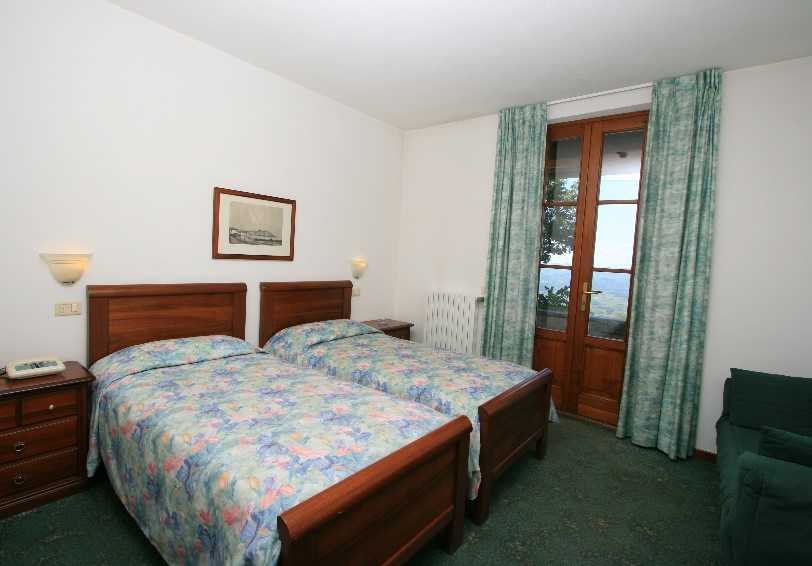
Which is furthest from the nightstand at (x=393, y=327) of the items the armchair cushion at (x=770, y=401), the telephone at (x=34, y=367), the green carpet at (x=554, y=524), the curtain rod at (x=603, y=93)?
the armchair cushion at (x=770, y=401)

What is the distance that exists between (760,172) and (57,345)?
179 inches

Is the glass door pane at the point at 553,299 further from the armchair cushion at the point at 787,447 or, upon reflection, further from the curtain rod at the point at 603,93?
the armchair cushion at the point at 787,447

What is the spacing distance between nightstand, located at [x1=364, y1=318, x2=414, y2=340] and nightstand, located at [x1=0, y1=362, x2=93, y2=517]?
2303mm

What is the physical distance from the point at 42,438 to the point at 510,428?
7.96ft

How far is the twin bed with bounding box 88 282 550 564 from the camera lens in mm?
1280

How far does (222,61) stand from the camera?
9.66 ft

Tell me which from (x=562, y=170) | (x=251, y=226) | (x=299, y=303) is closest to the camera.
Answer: (x=251, y=226)

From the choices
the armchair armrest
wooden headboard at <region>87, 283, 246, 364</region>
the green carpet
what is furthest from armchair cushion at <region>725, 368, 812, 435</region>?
wooden headboard at <region>87, 283, 246, 364</region>

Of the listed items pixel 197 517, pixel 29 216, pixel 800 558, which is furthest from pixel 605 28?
pixel 29 216

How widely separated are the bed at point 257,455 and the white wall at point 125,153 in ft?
0.92

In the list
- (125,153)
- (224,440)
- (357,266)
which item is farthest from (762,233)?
(125,153)

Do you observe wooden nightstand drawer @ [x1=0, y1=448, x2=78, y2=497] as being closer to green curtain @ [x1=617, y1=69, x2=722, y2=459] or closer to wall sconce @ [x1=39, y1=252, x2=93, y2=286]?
wall sconce @ [x1=39, y1=252, x2=93, y2=286]

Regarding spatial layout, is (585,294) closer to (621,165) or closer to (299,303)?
(621,165)

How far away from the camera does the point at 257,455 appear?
1463 mm
